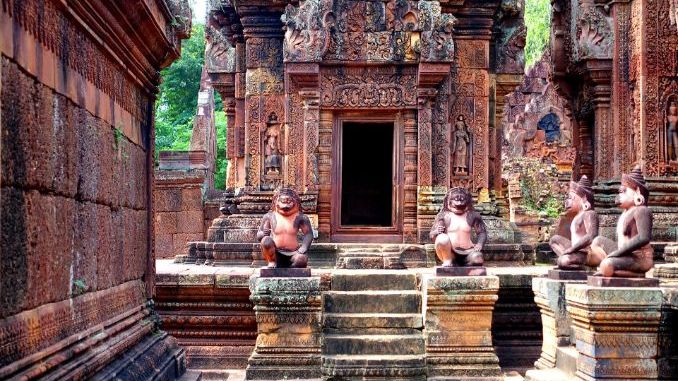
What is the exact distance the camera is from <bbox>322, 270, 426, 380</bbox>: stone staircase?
742cm

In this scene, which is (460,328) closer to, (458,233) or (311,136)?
(458,233)

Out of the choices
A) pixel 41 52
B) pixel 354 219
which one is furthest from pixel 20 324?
pixel 354 219

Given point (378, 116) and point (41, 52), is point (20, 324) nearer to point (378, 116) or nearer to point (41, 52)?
point (41, 52)

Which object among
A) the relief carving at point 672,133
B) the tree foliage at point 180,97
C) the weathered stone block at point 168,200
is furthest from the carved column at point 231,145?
the tree foliage at point 180,97

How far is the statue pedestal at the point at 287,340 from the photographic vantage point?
24.1ft

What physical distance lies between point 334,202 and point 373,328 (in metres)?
3.03

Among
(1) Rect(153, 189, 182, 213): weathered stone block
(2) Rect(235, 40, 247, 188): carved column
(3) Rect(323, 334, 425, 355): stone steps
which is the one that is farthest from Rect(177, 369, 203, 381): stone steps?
(1) Rect(153, 189, 182, 213): weathered stone block

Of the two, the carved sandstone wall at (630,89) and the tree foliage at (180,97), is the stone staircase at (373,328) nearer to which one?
the carved sandstone wall at (630,89)

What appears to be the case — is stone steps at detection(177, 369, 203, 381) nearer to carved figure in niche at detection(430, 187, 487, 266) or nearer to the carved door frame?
carved figure in niche at detection(430, 187, 487, 266)

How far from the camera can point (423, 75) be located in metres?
10.2

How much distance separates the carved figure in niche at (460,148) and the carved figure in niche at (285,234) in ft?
11.9

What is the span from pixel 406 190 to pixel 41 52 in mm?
7910

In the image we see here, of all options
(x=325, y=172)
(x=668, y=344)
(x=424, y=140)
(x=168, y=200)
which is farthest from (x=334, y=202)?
(x=168, y=200)

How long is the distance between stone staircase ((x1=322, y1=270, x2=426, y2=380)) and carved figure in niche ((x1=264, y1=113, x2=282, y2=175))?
2557 mm
